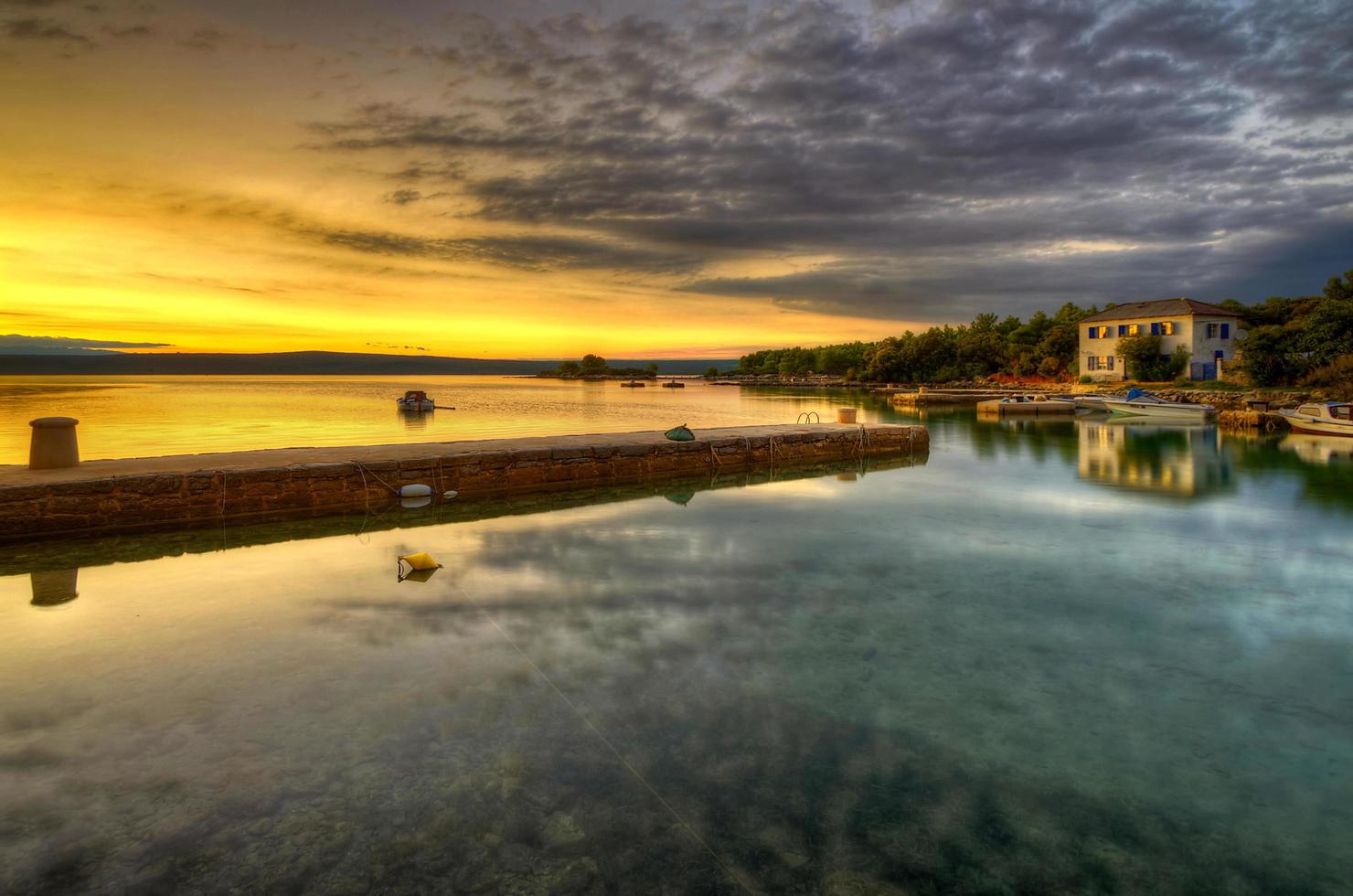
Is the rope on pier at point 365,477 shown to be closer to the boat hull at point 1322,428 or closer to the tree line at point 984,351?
the boat hull at point 1322,428

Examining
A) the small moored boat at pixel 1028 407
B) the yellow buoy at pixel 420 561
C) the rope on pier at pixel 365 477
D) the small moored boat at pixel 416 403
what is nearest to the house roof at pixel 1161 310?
the small moored boat at pixel 1028 407

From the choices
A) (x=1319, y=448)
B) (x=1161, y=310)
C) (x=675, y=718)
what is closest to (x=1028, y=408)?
(x=1319, y=448)

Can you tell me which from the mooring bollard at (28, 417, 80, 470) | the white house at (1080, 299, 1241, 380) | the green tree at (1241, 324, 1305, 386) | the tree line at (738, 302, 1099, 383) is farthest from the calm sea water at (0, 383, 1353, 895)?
the tree line at (738, 302, 1099, 383)

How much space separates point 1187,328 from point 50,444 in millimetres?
65883

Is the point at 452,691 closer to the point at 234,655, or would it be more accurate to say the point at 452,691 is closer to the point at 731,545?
the point at 234,655

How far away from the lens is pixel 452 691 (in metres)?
5.49

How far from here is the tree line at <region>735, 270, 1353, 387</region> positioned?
42094 mm

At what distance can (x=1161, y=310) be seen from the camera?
55.8m

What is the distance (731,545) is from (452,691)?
5938 millimetres

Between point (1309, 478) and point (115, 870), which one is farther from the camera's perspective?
point (1309, 478)

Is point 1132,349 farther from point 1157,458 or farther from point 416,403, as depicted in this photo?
point 416,403

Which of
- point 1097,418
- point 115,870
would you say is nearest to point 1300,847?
point 115,870

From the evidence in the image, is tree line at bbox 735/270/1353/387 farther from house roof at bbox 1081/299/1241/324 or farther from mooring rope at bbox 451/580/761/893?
mooring rope at bbox 451/580/761/893

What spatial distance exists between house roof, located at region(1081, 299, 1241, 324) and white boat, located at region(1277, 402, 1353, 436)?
26.9 m
